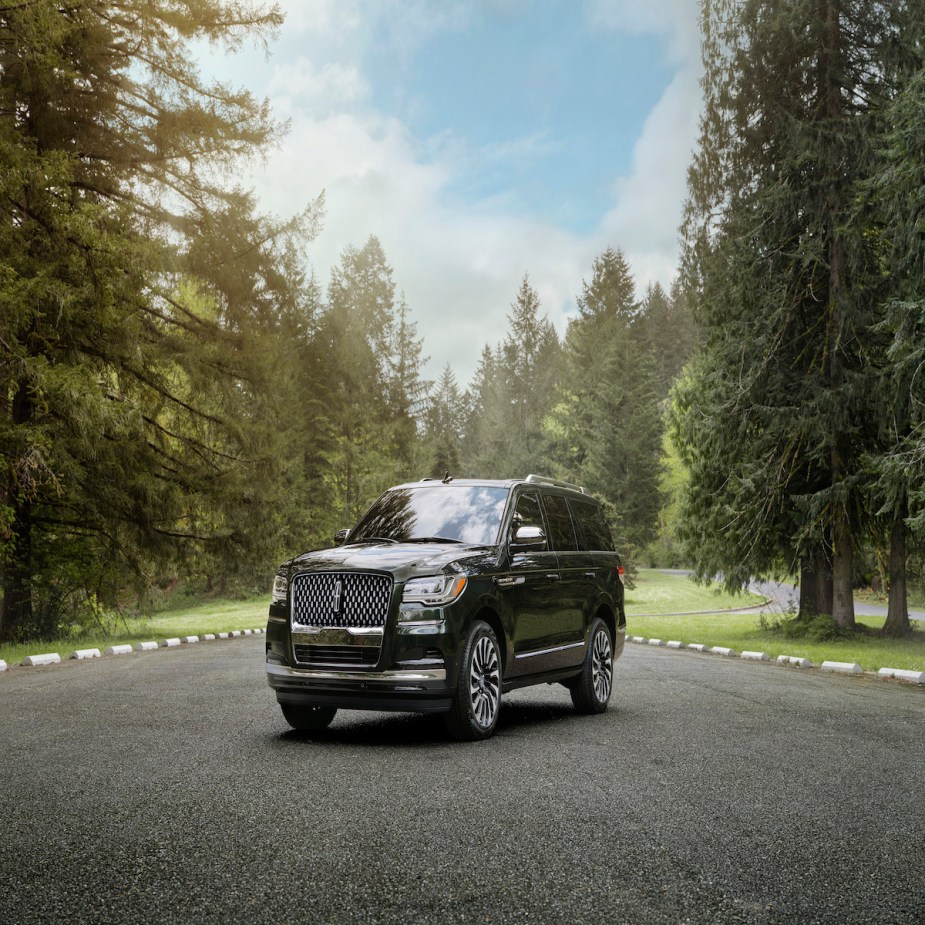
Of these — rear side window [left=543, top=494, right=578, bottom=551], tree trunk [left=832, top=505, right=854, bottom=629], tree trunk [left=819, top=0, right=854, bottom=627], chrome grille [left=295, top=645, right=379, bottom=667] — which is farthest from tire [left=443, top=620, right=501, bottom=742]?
tree trunk [left=832, top=505, right=854, bottom=629]

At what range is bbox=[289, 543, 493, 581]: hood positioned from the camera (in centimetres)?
849

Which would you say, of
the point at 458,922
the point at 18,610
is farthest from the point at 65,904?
the point at 18,610

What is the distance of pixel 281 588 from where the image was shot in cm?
896

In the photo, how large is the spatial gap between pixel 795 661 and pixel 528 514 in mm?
11027

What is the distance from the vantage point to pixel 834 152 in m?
23.2

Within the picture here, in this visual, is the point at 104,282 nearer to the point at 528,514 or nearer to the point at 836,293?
the point at 528,514

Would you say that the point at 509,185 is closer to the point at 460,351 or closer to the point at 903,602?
the point at 903,602

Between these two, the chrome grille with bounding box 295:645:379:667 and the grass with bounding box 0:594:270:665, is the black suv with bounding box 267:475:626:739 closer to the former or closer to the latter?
the chrome grille with bounding box 295:645:379:667

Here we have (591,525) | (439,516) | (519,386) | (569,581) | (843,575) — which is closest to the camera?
(439,516)

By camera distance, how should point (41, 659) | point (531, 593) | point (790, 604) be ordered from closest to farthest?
point (531, 593), point (41, 659), point (790, 604)

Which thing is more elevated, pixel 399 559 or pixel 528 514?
pixel 528 514

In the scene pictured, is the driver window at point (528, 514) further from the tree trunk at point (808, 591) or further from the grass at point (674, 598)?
the grass at point (674, 598)

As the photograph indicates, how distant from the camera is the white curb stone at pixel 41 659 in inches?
643

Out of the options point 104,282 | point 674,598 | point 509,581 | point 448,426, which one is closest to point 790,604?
point 104,282
